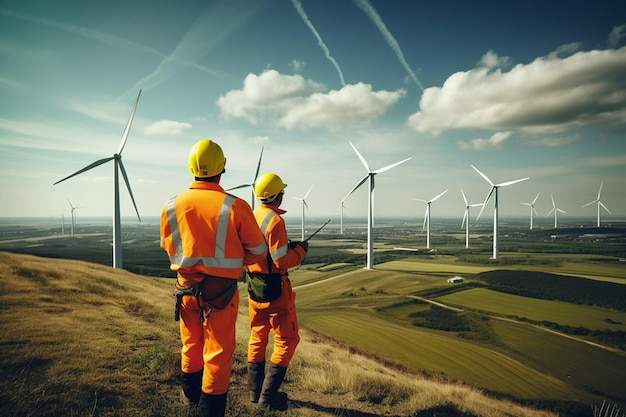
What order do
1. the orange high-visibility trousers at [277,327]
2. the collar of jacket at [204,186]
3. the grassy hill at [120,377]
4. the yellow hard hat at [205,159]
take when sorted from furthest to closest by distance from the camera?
1. the orange high-visibility trousers at [277,327]
2. the grassy hill at [120,377]
3. the yellow hard hat at [205,159]
4. the collar of jacket at [204,186]

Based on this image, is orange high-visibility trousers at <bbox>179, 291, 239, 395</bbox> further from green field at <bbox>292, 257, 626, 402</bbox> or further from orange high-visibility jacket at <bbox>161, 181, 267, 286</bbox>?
green field at <bbox>292, 257, 626, 402</bbox>

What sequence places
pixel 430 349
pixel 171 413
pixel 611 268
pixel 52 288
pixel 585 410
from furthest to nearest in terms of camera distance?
pixel 611 268, pixel 430 349, pixel 585 410, pixel 52 288, pixel 171 413

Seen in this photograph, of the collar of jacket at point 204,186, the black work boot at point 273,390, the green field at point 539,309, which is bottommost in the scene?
the green field at point 539,309

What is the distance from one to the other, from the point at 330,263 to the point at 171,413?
71485 millimetres

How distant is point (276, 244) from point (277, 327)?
4.36 feet

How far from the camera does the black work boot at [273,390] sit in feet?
14.9

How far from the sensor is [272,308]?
15.1 feet

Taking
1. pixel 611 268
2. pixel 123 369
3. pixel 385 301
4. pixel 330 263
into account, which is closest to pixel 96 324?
pixel 123 369

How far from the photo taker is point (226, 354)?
11.4 feet

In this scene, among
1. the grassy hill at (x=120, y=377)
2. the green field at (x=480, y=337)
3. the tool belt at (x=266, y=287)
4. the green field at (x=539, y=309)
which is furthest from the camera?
the green field at (x=539, y=309)

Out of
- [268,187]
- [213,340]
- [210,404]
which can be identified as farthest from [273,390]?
[268,187]

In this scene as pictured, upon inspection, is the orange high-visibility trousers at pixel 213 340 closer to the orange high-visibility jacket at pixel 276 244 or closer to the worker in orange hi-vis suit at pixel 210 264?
the worker in orange hi-vis suit at pixel 210 264

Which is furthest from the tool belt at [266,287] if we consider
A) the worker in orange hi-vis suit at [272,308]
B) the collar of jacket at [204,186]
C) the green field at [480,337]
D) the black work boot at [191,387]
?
the green field at [480,337]

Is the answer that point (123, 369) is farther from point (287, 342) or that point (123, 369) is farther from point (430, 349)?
point (430, 349)
